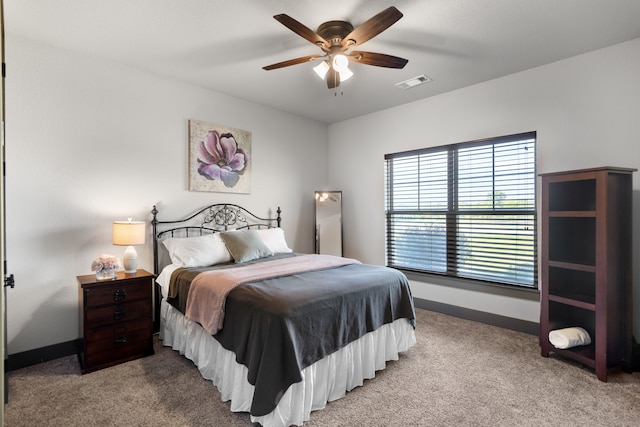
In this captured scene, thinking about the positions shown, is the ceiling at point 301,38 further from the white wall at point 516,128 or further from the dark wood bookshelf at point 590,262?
the dark wood bookshelf at point 590,262

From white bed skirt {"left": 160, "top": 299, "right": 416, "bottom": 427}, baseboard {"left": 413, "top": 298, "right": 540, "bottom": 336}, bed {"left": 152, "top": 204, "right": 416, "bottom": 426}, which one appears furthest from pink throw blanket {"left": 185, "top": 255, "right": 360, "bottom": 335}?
baseboard {"left": 413, "top": 298, "right": 540, "bottom": 336}

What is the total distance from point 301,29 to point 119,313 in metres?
2.61

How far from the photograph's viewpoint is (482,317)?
371cm

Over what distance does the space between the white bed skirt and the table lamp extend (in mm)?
551

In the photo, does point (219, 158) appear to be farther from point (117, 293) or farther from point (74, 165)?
point (117, 293)

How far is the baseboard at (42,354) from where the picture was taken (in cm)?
265

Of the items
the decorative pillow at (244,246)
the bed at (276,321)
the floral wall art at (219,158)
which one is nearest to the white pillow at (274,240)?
the decorative pillow at (244,246)

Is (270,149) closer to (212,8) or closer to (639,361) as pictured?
(212,8)

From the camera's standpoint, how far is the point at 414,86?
12.4 feet

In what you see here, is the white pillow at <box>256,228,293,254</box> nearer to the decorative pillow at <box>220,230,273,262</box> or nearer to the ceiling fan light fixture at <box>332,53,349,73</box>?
the decorative pillow at <box>220,230,273,262</box>

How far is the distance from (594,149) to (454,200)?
1369 mm

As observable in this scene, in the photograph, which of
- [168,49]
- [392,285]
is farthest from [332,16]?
[392,285]

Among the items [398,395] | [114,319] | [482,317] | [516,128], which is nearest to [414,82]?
[516,128]

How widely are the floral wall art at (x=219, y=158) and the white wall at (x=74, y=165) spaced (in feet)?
0.29
